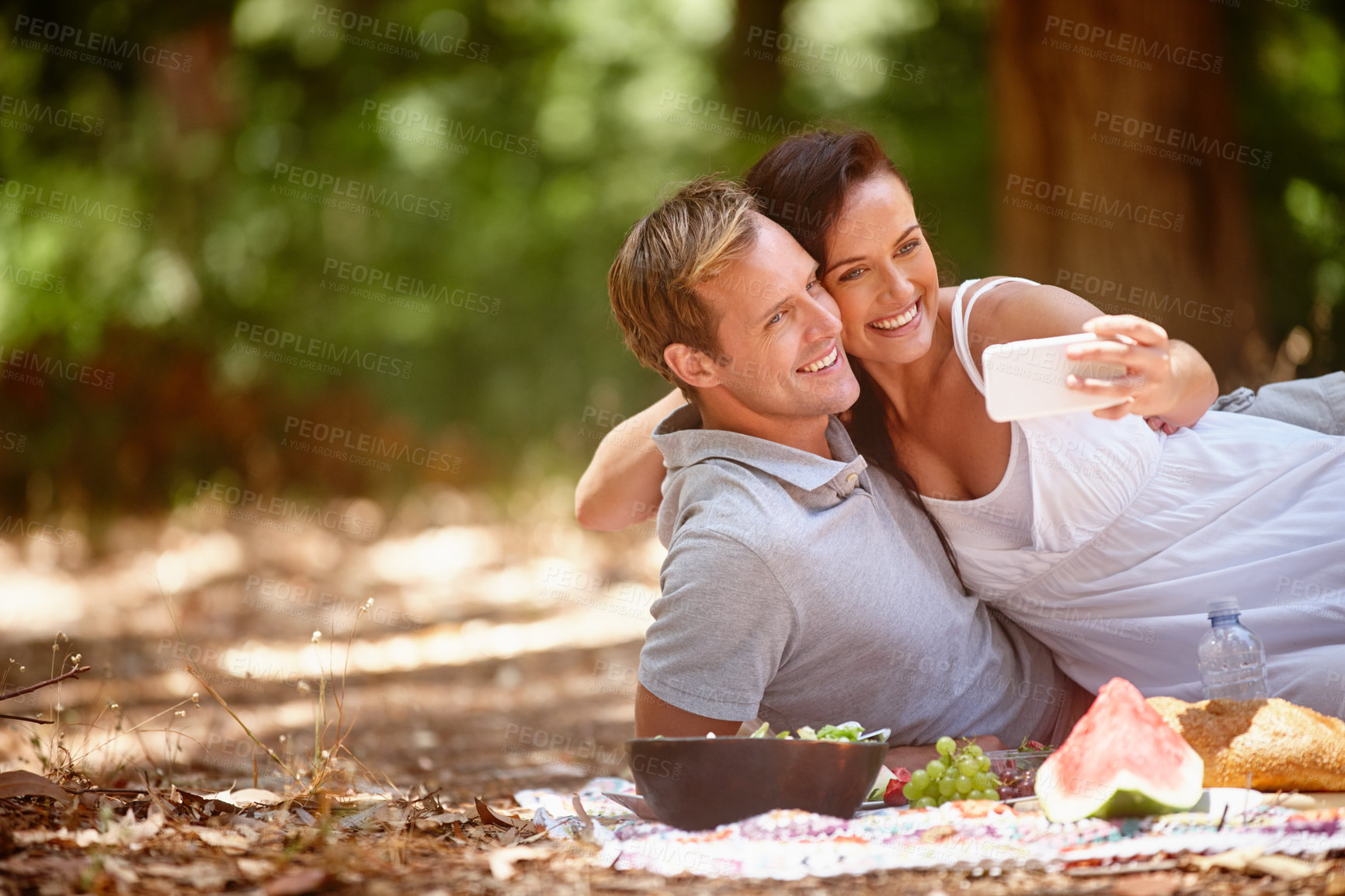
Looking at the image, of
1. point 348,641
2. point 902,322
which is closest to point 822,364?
point 902,322

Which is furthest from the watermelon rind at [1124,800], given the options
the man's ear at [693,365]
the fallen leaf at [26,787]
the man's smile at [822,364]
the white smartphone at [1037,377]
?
the fallen leaf at [26,787]

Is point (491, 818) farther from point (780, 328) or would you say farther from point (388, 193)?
point (388, 193)

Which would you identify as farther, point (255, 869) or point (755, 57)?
point (755, 57)

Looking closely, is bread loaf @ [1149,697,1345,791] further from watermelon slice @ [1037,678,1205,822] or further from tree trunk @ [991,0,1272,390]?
tree trunk @ [991,0,1272,390]

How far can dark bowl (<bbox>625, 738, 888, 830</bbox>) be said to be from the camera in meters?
2.81

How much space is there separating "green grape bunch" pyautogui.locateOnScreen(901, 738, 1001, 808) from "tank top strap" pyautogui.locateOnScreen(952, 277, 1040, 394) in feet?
3.77

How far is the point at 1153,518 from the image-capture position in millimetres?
3721

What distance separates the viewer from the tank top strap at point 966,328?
3662 mm

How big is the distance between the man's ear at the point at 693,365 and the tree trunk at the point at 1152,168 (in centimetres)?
362

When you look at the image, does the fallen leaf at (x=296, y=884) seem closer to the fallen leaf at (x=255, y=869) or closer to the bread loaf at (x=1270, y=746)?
the fallen leaf at (x=255, y=869)

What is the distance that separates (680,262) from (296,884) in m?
2.03

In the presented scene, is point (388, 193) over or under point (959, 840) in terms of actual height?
over

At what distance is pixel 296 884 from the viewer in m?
2.36

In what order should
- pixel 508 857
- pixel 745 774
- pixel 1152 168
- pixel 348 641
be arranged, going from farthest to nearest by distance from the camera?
pixel 348 641, pixel 1152 168, pixel 745 774, pixel 508 857
